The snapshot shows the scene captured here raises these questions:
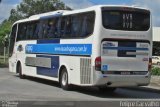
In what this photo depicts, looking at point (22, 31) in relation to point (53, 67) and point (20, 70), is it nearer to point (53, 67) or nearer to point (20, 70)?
point (20, 70)

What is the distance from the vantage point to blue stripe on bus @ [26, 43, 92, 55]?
1919 centimetres

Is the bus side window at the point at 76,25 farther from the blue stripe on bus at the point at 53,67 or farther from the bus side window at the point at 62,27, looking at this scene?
the blue stripe on bus at the point at 53,67

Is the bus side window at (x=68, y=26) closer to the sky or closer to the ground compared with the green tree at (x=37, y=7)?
closer to the ground

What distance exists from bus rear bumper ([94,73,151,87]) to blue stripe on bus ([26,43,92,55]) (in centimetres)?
114

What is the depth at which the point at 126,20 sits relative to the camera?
1909 centimetres

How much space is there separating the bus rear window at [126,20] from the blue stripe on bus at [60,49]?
3.85ft

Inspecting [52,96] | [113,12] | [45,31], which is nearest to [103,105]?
[52,96]

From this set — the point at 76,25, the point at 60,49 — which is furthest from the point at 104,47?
the point at 60,49

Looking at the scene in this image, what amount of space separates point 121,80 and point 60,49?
13.0ft

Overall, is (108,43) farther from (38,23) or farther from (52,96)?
(38,23)

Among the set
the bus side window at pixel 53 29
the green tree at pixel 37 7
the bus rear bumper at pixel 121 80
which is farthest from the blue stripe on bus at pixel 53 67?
the green tree at pixel 37 7

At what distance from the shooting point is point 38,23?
24797mm

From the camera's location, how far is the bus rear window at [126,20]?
18750mm

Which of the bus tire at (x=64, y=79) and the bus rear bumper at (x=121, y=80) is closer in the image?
the bus rear bumper at (x=121, y=80)
